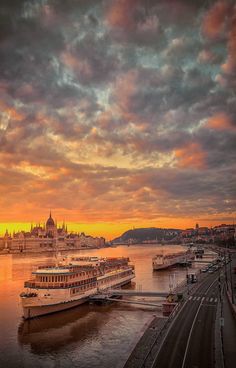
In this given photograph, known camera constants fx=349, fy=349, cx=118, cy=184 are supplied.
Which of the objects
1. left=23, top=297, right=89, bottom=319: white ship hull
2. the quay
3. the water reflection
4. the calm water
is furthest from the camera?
left=23, top=297, right=89, bottom=319: white ship hull

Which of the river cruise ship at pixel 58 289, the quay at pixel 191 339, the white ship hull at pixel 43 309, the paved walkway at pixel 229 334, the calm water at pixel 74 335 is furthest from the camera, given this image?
the river cruise ship at pixel 58 289

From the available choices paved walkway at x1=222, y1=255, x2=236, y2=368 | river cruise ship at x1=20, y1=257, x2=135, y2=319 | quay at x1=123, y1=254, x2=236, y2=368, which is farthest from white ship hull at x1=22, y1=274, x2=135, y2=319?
paved walkway at x1=222, y1=255, x2=236, y2=368

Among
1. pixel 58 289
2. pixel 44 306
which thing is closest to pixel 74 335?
pixel 44 306

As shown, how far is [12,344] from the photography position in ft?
130

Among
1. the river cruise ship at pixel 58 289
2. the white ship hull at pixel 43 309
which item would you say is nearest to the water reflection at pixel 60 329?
the white ship hull at pixel 43 309

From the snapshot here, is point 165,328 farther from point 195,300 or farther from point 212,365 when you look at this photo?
point 195,300

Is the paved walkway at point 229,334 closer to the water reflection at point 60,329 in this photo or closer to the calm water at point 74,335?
the calm water at point 74,335

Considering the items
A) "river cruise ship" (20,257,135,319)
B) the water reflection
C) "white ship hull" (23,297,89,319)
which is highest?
"river cruise ship" (20,257,135,319)

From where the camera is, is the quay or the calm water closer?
the quay

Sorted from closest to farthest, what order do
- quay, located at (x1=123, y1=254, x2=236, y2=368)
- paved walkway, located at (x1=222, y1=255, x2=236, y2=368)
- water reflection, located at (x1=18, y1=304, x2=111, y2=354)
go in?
quay, located at (x1=123, y1=254, x2=236, y2=368) → paved walkway, located at (x1=222, y1=255, x2=236, y2=368) → water reflection, located at (x1=18, y1=304, x2=111, y2=354)

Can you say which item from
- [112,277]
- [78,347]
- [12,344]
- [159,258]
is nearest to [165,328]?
[78,347]

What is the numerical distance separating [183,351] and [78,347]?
44.0 feet

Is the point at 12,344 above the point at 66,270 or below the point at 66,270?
below

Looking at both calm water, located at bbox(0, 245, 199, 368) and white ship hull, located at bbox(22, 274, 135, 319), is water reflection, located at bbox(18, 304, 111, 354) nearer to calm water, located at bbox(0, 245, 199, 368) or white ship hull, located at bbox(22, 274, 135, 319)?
calm water, located at bbox(0, 245, 199, 368)
